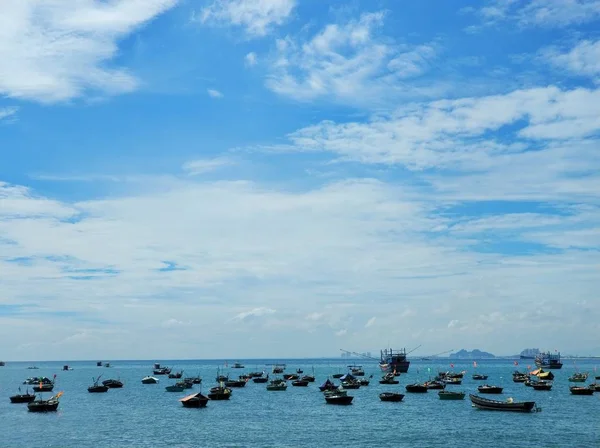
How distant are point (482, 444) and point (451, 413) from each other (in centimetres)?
2958

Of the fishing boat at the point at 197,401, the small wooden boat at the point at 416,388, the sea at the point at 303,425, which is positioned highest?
the small wooden boat at the point at 416,388

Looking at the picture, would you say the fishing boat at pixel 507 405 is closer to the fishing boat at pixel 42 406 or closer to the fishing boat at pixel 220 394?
the fishing boat at pixel 220 394

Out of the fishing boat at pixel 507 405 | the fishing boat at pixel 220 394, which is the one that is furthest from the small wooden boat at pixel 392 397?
the fishing boat at pixel 220 394

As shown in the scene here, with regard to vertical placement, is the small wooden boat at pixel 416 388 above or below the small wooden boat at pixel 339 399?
above

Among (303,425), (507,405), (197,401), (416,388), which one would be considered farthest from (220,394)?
(507,405)

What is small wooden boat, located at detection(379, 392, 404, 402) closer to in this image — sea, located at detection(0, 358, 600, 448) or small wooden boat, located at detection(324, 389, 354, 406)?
sea, located at detection(0, 358, 600, 448)

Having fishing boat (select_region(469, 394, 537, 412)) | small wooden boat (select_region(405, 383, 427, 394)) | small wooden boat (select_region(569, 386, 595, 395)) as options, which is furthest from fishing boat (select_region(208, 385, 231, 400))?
small wooden boat (select_region(569, 386, 595, 395))

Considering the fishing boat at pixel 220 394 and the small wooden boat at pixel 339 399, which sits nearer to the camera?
the small wooden boat at pixel 339 399

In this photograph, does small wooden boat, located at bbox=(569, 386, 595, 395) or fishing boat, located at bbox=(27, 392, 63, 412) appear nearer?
fishing boat, located at bbox=(27, 392, 63, 412)

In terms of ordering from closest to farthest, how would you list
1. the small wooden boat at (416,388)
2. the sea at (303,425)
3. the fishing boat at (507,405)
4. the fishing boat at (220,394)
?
the sea at (303,425)
the fishing boat at (507,405)
the fishing boat at (220,394)
the small wooden boat at (416,388)

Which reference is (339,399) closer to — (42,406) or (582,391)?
(42,406)

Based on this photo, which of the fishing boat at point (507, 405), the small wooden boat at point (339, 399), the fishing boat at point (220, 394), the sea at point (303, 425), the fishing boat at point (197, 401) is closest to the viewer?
the sea at point (303, 425)

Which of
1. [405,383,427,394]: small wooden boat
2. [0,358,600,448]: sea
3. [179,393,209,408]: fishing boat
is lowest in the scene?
[0,358,600,448]: sea

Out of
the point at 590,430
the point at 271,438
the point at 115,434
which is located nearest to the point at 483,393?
the point at 590,430
